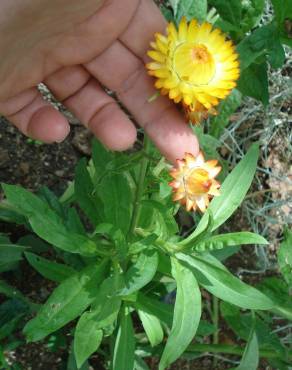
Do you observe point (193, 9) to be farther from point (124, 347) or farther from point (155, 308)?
point (124, 347)

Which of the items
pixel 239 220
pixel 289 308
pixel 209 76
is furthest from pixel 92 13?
pixel 239 220

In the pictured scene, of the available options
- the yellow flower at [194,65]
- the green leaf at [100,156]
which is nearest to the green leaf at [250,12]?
the yellow flower at [194,65]

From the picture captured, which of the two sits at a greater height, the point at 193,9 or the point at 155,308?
the point at 193,9

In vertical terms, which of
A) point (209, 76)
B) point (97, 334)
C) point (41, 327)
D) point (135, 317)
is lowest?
point (135, 317)

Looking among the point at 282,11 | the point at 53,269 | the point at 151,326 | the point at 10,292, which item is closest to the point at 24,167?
the point at 10,292

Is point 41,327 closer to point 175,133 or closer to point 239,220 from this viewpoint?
point 175,133

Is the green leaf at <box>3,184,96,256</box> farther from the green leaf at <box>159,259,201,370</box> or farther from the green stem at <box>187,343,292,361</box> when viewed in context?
the green stem at <box>187,343,292,361</box>

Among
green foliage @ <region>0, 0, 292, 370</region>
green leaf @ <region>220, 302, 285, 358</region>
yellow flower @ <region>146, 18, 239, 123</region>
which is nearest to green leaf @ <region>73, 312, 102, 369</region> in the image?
green foliage @ <region>0, 0, 292, 370</region>
